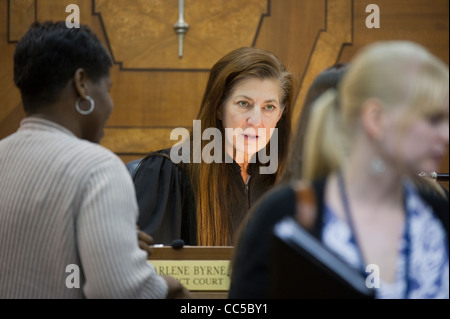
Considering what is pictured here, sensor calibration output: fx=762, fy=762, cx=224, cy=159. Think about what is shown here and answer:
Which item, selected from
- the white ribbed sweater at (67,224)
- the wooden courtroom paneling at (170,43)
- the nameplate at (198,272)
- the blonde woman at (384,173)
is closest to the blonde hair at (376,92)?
the blonde woman at (384,173)

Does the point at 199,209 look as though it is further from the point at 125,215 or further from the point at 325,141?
the point at 325,141

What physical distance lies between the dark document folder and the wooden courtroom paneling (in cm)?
236

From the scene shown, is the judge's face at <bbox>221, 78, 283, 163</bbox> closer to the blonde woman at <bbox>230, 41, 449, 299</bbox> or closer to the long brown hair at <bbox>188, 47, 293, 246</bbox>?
the long brown hair at <bbox>188, 47, 293, 246</bbox>

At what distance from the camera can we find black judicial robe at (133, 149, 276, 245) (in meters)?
2.22

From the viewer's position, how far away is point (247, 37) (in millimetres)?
3486

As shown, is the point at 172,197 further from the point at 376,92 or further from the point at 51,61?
the point at 376,92

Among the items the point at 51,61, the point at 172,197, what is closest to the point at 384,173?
the point at 51,61

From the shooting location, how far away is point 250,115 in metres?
2.21

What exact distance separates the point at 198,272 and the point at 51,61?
1.96ft

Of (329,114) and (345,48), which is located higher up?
(345,48)

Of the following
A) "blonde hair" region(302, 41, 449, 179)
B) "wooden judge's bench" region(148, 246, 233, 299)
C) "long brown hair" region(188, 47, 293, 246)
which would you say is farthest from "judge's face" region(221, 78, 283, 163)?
"blonde hair" region(302, 41, 449, 179)

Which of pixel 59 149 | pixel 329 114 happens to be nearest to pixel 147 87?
pixel 59 149

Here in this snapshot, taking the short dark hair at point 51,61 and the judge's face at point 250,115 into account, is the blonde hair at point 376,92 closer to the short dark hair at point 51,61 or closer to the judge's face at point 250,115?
the short dark hair at point 51,61
